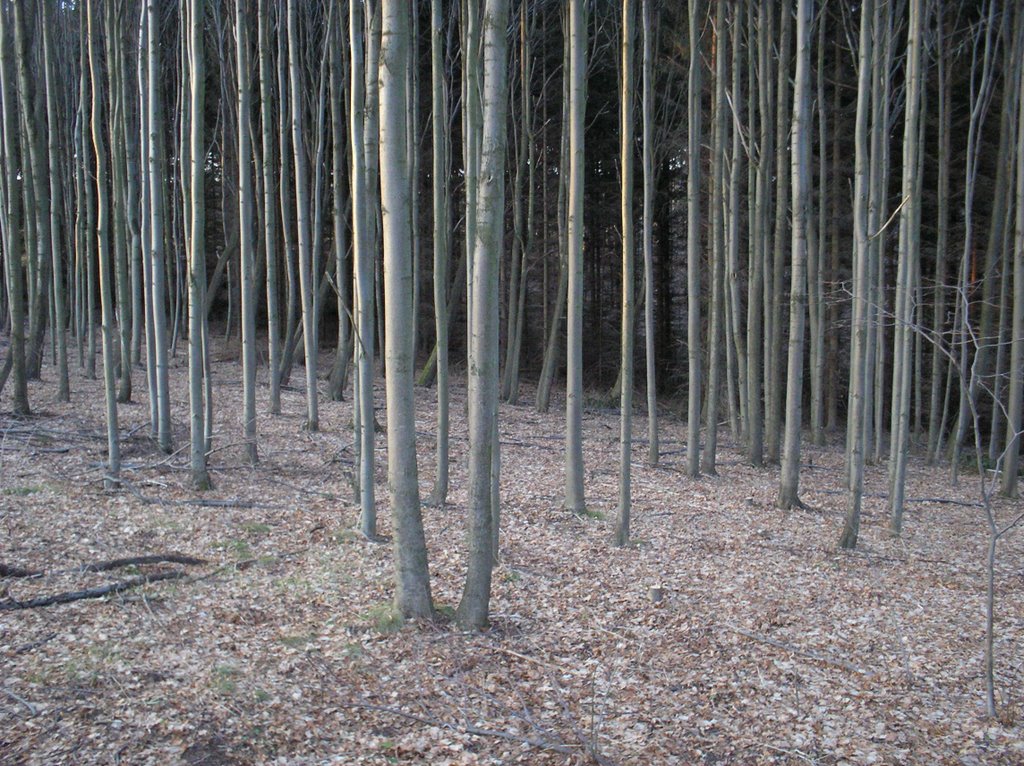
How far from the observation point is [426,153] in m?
20.9

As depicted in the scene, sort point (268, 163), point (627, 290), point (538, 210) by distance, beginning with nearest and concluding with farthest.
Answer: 1. point (627, 290)
2. point (268, 163)
3. point (538, 210)

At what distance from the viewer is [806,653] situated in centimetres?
601

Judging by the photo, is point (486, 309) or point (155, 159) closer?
point (486, 309)

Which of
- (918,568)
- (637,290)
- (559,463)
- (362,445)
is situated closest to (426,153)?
(637,290)

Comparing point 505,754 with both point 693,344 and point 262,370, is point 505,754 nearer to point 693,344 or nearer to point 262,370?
point 693,344

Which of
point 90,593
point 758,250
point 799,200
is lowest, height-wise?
point 90,593

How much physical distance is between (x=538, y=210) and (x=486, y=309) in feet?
56.7

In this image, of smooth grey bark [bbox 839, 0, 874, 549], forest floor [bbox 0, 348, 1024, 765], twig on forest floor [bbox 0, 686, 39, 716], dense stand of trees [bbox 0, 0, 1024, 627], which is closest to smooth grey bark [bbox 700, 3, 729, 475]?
dense stand of trees [bbox 0, 0, 1024, 627]

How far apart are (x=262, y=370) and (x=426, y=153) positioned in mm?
7177

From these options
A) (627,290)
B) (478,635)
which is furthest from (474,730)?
(627,290)

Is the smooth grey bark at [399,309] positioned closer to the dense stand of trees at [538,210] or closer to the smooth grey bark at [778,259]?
the dense stand of trees at [538,210]

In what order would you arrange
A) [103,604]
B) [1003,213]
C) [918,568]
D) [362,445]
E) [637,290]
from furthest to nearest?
[637,290]
[1003,213]
[918,568]
[362,445]
[103,604]

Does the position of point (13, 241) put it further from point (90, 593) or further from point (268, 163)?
point (90, 593)

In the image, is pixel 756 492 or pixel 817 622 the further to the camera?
pixel 756 492
